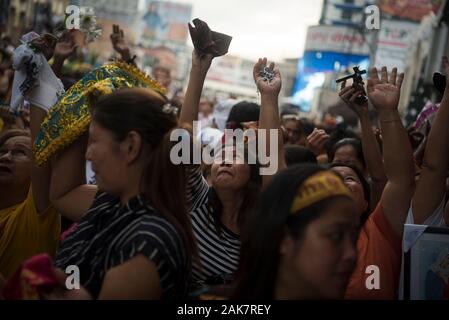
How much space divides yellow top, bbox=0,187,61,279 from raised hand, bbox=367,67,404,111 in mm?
1711

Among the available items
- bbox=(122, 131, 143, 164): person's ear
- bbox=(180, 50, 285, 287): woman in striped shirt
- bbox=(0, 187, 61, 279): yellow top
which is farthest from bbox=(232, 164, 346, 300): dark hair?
bbox=(0, 187, 61, 279): yellow top

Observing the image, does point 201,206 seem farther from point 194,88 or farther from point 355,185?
point 355,185

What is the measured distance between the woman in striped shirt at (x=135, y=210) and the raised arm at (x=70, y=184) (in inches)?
19.7

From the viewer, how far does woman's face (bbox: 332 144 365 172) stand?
6.15 metres

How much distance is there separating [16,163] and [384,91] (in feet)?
7.28

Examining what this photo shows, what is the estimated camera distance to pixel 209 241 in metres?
4.10

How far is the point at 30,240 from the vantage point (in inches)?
160

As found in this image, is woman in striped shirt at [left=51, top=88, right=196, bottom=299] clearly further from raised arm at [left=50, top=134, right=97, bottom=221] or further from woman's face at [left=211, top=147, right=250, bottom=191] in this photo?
woman's face at [left=211, top=147, right=250, bottom=191]

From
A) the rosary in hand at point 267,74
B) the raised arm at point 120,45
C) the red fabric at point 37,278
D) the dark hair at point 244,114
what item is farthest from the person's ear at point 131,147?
the dark hair at point 244,114

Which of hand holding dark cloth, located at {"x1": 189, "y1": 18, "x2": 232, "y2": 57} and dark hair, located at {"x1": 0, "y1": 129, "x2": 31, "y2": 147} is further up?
hand holding dark cloth, located at {"x1": 189, "y1": 18, "x2": 232, "y2": 57}

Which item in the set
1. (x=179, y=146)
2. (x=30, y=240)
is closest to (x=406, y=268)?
(x=179, y=146)

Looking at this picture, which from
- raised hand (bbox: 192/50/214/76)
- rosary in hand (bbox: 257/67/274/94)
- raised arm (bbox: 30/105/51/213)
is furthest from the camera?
rosary in hand (bbox: 257/67/274/94)
